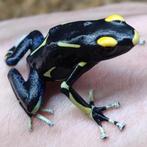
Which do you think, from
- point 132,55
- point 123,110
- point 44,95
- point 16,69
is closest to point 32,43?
point 16,69

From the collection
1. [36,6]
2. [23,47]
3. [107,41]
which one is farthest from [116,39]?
[36,6]

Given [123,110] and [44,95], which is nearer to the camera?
[123,110]

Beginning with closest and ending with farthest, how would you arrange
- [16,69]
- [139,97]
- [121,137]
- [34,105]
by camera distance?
[121,137] → [139,97] → [34,105] → [16,69]

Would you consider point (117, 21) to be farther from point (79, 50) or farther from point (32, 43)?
point (32, 43)

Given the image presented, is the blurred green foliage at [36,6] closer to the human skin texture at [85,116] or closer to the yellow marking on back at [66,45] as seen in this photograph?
the human skin texture at [85,116]

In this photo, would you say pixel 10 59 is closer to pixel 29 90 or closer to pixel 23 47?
pixel 23 47

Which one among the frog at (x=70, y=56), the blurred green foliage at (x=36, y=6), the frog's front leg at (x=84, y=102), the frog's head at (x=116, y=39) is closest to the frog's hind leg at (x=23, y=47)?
the frog at (x=70, y=56)

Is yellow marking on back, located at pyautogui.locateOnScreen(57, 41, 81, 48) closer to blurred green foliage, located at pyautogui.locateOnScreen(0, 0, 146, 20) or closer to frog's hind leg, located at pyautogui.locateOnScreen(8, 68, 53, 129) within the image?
frog's hind leg, located at pyautogui.locateOnScreen(8, 68, 53, 129)
